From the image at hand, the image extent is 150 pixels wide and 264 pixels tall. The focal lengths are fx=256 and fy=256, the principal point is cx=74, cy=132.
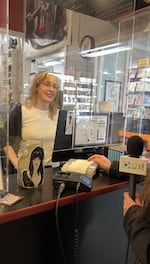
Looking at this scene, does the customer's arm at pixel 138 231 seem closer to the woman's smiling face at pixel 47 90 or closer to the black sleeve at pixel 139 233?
the black sleeve at pixel 139 233

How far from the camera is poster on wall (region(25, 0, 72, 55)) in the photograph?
3.44m

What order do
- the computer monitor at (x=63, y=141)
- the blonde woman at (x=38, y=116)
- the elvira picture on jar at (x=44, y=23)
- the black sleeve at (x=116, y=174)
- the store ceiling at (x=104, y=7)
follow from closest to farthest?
the black sleeve at (x=116, y=174) < the computer monitor at (x=63, y=141) < the blonde woman at (x=38, y=116) < the store ceiling at (x=104, y=7) < the elvira picture on jar at (x=44, y=23)

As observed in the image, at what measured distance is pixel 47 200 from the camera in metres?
0.92

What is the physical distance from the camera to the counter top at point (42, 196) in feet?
2.72

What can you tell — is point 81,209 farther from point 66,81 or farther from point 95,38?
point 95,38

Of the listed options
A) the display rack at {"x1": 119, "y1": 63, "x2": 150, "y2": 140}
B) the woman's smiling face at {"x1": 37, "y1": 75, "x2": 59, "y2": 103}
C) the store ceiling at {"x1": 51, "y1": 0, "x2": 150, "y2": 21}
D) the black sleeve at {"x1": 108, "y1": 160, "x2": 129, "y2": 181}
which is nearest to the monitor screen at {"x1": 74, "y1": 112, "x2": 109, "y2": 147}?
the woman's smiling face at {"x1": 37, "y1": 75, "x2": 59, "y2": 103}

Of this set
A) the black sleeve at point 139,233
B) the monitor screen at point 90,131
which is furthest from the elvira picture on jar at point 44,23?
the black sleeve at point 139,233

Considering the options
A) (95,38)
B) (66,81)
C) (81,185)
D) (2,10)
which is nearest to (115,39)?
(95,38)

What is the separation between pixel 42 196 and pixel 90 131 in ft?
3.29

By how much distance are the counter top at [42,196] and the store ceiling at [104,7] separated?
8.46 ft

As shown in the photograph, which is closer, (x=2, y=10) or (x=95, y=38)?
(x=2, y=10)

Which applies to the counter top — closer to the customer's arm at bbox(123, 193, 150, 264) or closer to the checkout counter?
the checkout counter

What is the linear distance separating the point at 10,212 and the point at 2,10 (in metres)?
0.81

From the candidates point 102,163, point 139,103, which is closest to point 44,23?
point 139,103
